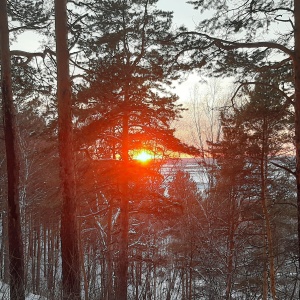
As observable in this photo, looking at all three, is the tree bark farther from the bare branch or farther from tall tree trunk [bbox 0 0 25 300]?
tall tree trunk [bbox 0 0 25 300]

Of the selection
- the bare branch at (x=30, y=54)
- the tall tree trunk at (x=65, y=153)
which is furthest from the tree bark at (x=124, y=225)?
the tall tree trunk at (x=65, y=153)

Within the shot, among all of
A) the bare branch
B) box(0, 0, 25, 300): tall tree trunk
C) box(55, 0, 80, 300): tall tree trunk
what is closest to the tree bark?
the bare branch

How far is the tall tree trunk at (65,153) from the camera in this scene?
6477 mm

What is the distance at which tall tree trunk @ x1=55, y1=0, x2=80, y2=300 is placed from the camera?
6.48 metres

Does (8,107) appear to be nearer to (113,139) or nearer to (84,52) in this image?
(84,52)

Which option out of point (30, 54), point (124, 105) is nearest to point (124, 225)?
point (124, 105)

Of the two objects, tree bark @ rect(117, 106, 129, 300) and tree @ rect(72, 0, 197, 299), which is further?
tree bark @ rect(117, 106, 129, 300)

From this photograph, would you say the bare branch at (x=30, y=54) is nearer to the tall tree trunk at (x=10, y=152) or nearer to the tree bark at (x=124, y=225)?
the tall tree trunk at (x=10, y=152)

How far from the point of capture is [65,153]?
→ 21.7 ft

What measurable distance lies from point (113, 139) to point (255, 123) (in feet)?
16.7

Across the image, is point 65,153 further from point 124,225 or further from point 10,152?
point 124,225

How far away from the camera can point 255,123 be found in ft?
37.8

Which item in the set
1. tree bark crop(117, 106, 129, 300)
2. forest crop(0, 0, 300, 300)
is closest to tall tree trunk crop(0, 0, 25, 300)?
forest crop(0, 0, 300, 300)

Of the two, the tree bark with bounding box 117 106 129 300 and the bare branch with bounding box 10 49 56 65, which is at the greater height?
the bare branch with bounding box 10 49 56 65
